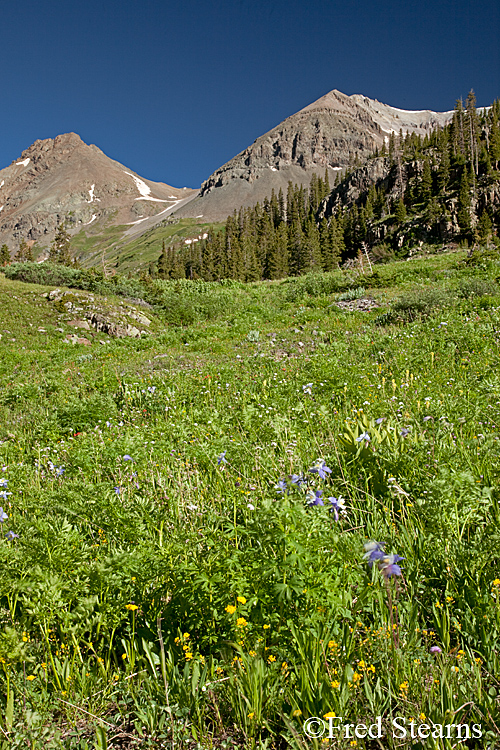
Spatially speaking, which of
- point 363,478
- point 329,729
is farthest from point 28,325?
point 329,729

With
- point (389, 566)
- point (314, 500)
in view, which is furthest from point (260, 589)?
point (389, 566)

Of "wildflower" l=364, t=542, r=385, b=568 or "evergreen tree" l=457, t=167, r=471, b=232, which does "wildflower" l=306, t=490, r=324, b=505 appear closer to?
"wildflower" l=364, t=542, r=385, b=568

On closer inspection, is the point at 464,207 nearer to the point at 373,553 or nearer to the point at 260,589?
the point at 373,553

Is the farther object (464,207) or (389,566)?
(464,207)

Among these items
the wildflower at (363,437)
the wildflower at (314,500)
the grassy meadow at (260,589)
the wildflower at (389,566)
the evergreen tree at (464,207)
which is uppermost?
the evergreen tree at (464,207)

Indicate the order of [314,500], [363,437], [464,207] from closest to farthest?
[314,500] < [363,437] < [464,207]

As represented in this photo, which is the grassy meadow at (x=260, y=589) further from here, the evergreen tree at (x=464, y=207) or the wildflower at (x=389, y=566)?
the evergreen tree at (x=464, y=207)

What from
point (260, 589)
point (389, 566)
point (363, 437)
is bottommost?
point (260, 589)

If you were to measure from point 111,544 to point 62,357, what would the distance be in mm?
10838

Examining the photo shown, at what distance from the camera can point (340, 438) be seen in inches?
149

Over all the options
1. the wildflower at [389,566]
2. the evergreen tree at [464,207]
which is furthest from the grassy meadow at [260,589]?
the evergreen tree at [464,207]

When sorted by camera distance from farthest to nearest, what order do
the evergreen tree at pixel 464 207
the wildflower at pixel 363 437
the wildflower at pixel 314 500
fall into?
the evergreen tree at pixel 464 207 → the wildflower at pixel 363 437 → the wildflower at pixel 314 500

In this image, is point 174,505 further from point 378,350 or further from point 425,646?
point 378,350

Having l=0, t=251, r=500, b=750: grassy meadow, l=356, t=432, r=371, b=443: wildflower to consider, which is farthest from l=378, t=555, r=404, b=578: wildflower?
l=356, t=432, r=371, b=443: wildflower
